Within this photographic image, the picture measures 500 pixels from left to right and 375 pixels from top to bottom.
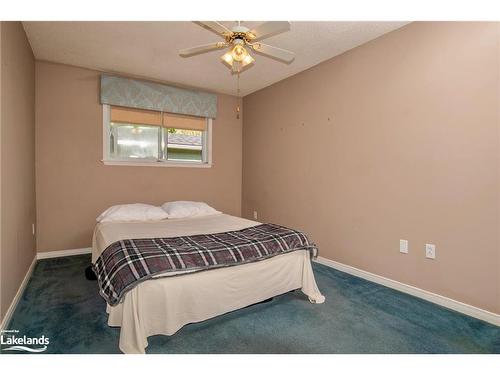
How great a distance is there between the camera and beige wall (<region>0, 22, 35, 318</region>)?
1.84m

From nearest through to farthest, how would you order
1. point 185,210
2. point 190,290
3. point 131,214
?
point 190,290
point 131,214
point 185,210

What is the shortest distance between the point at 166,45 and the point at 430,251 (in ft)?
10.3

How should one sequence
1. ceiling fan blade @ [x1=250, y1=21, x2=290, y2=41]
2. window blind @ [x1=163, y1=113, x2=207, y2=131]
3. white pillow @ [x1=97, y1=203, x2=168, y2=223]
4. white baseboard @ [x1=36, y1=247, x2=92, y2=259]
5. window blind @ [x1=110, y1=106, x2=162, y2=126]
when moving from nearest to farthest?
ceiling fan blade @ [x1=250, y1=21, x2=290, y2=41] → white pillow @ [x1=97, y1=203, x2=168, y2=223] → white baseboard @ [x1=36, y1=247, x2=92, y2=259] → window blind @ [x1=110, y1=106, x2=162, y2=126] → window blind @ [x1=163, y1=113, x2=207, y2=131]

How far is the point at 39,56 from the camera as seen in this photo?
3105mm

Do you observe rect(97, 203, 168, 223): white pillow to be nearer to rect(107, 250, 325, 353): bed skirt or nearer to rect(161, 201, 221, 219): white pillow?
rect(161, 201, 221, 219): white pillow

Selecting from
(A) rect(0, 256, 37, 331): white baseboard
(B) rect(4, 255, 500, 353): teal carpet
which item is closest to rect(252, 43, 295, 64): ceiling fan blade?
(B) rect(4, 255, 500, 353): teal carpet

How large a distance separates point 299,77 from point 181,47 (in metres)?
1.52

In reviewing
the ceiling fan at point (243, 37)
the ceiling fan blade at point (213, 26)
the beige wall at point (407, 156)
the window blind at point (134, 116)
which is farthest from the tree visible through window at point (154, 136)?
the ceiling fan blade at point (213, 26)

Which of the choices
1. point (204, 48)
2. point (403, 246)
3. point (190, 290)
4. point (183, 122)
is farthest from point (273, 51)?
point (183, 122)

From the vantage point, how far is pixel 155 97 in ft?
12.4

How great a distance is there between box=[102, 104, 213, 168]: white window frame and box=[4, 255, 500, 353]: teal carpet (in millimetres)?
1754

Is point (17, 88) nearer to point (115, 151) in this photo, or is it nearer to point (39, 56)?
point (39, 56)

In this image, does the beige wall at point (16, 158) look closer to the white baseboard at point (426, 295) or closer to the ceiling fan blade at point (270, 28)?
the ceiling fan blade at point (270, 28)

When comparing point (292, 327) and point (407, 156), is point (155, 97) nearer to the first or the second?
point (407, 156)
